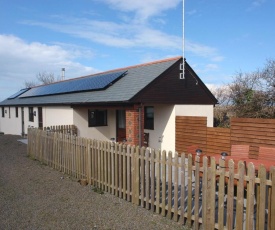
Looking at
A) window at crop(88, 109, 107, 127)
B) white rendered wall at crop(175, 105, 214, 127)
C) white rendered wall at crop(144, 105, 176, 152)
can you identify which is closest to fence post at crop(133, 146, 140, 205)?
white rendered wall at crop(144, 105, 176, 152)

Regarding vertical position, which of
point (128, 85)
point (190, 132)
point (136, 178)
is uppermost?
point (128, 85)

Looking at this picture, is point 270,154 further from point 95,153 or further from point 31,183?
point 31,183

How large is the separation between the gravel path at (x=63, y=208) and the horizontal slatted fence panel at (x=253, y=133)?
5.87m

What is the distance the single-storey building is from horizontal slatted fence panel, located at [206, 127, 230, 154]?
6.55ft

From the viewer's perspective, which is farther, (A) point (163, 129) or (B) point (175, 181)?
(A) point (163, 129)

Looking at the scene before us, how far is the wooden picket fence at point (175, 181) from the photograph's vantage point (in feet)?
13.4

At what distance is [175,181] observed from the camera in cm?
526

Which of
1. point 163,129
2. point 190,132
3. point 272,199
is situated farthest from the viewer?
point 163,129

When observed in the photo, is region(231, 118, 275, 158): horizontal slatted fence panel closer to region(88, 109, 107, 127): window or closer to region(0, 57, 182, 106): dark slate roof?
region(0, 57, 182, 106): dark slate roof

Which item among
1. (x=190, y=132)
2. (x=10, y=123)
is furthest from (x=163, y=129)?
(x=10, y=123)

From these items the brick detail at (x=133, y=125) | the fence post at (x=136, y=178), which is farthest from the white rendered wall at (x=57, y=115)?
the fence post at (x=136, y=178)

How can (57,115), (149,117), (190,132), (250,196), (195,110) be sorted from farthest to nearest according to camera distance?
(57,115)
(149,117)
(195,110)
(190,132)
(250,196)

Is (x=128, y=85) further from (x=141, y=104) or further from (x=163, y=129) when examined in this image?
(x=163, y=129)

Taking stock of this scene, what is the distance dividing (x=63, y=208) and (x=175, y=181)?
2.62 m
